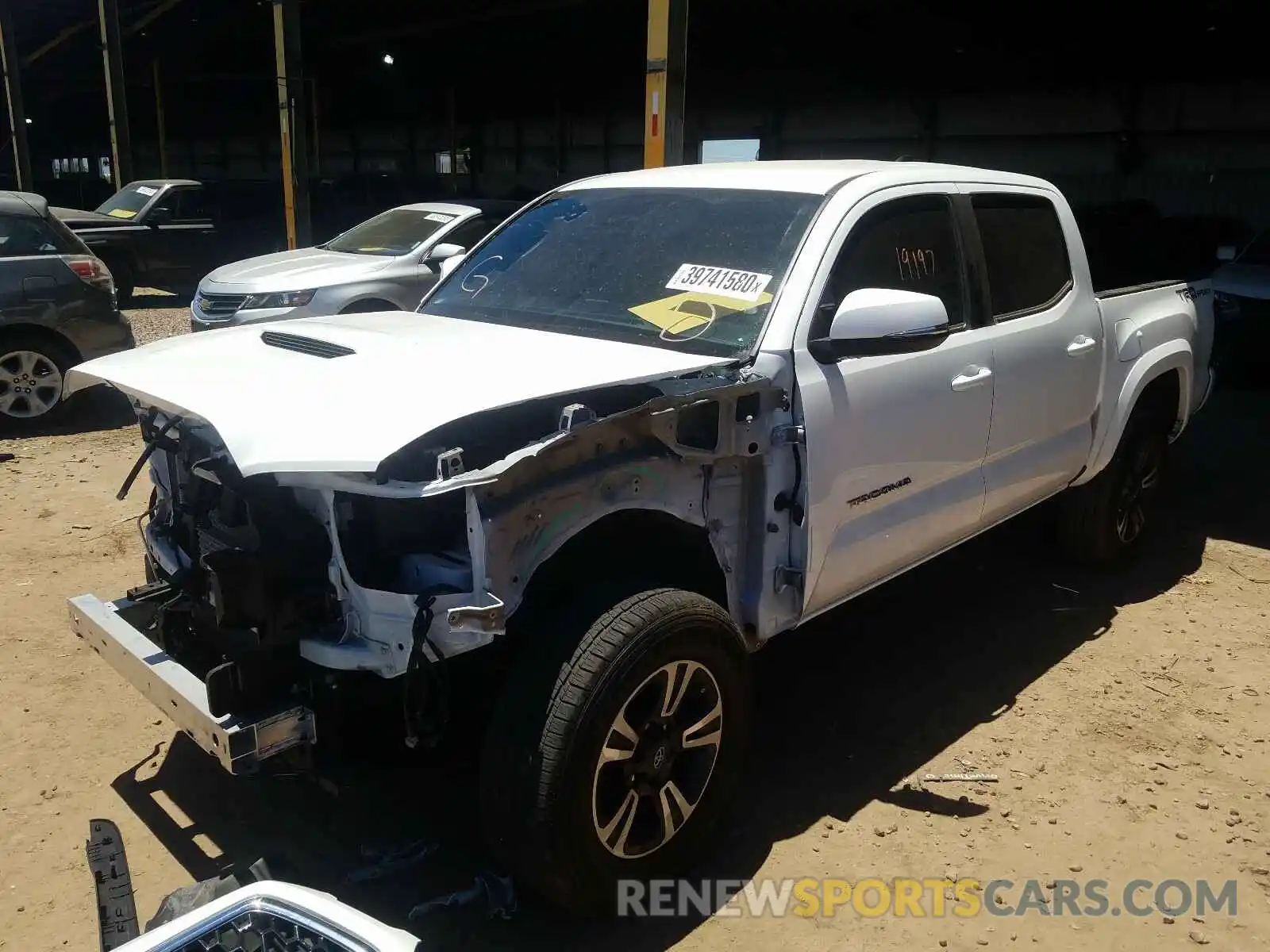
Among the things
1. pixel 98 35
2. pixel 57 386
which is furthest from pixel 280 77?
pixel 98 35

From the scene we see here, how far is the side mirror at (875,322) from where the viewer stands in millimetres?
3188

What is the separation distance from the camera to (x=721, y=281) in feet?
11.4

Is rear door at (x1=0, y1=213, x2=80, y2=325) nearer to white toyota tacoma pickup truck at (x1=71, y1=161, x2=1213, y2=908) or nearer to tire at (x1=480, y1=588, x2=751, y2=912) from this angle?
white toyota tacoma pickup truck at (x1=71, y1=161, x2=1213, y2=908)

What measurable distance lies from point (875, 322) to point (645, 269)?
0.90m

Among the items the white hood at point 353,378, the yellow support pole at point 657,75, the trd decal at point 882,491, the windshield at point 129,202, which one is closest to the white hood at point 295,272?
the yellow support pole at point 657,75

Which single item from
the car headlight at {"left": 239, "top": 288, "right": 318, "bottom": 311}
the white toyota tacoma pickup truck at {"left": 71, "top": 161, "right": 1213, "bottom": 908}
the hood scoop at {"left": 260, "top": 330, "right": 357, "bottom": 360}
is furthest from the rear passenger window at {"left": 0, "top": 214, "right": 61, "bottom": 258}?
the hood scoop at {"left": 260, "top": 330, "right": 357, "bottom": 360}

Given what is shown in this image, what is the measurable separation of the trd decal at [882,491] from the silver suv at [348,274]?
Result: 17.1ft

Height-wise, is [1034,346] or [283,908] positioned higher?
[1034,346]

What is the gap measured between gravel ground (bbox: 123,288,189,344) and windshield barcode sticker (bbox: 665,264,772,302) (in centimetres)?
848

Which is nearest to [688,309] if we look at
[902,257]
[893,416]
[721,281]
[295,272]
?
[721,281]

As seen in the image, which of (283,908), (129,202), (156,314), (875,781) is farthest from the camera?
(129,202)

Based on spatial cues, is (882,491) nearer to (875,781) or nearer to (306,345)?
(875,781)

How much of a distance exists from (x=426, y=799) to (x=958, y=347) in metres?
2.44

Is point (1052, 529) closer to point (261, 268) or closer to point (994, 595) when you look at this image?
point (994, 595)
